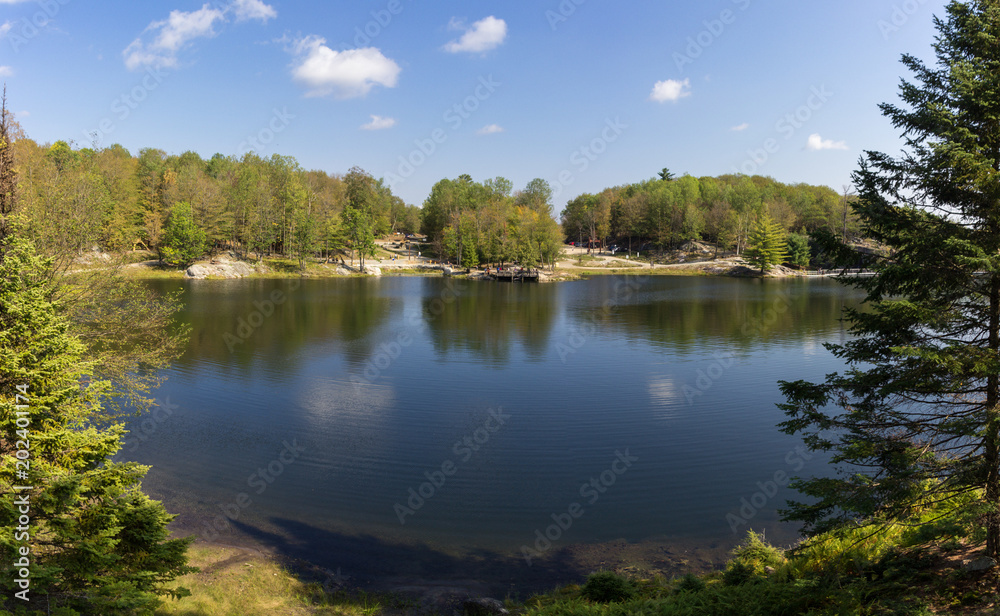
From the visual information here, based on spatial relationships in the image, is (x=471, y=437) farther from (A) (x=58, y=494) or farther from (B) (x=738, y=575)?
(A) (x=58, y=494)

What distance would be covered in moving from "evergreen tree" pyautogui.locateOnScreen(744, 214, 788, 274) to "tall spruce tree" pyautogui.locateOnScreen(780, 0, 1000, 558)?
99.6 metres

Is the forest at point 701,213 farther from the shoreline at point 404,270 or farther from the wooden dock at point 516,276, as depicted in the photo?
the wooden dock at point 516,276

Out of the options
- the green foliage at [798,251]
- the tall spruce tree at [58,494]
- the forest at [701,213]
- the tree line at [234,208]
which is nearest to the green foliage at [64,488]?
the tall spruce tree at [58,494]

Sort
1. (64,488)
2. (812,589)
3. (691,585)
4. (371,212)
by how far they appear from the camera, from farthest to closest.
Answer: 1. (371,212)
2. (691,585)
3. (812,589)
4. (64,488)

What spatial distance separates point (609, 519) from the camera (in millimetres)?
14797

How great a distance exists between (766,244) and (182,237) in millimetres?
98469

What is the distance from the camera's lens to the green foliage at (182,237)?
81.2m

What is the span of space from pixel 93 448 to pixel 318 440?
10.8 m

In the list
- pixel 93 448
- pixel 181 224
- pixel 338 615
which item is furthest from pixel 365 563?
pixel 181 224

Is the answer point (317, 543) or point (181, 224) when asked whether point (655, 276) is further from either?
point (317, 543)

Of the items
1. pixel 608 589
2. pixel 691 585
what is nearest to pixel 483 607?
pixel 608 589

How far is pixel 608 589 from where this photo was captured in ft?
34.4

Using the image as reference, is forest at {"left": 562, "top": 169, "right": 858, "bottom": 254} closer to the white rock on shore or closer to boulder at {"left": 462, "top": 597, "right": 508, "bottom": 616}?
the white rock on shore

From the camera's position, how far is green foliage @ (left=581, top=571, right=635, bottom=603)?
34.1ft
